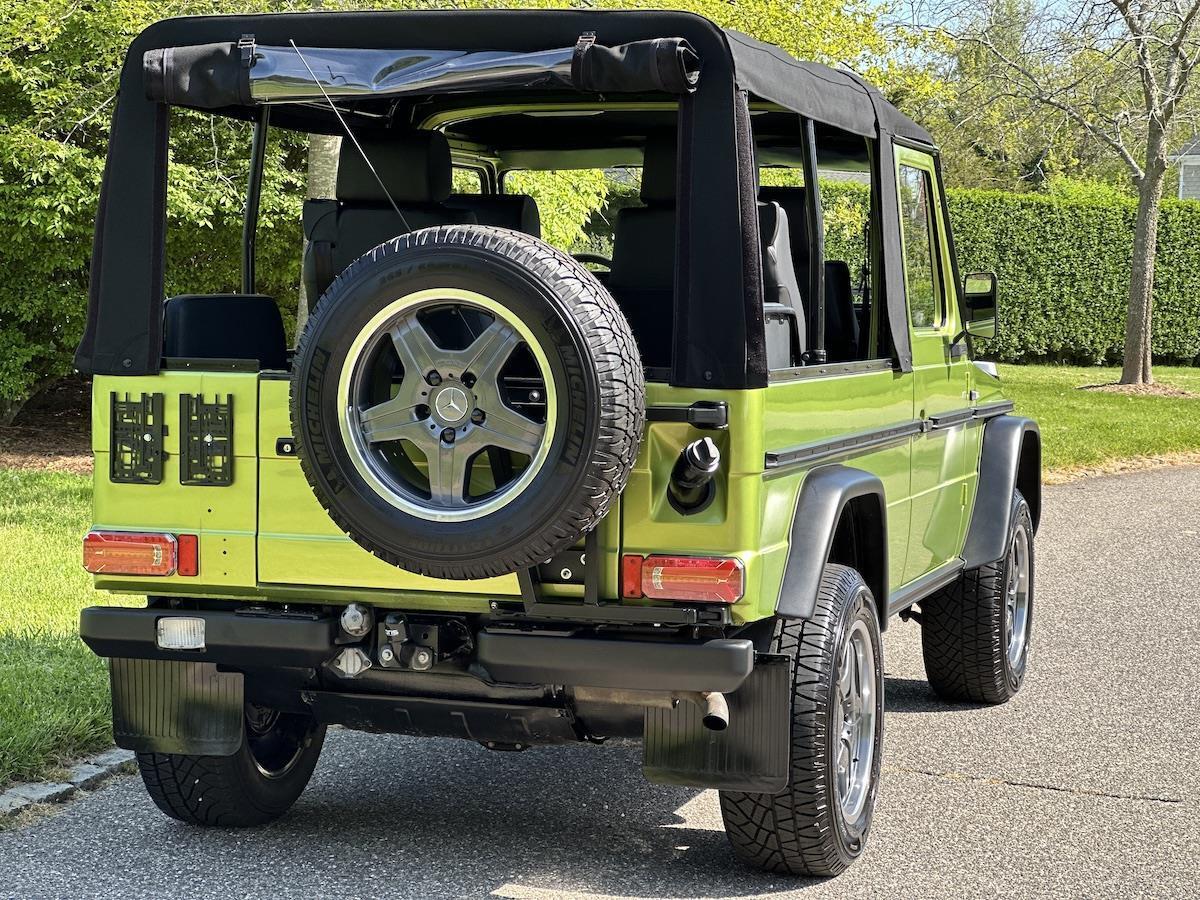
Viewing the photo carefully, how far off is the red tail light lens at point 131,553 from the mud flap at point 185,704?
0.32m

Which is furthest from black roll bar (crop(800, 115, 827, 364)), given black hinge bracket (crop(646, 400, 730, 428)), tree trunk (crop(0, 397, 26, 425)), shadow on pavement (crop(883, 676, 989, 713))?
tree trunk (crop(0, 397, 26, 425))

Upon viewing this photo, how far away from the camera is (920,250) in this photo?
5.94m

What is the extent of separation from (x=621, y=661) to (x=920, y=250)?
2.58 m

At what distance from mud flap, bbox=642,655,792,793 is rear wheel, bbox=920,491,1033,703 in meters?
2.58

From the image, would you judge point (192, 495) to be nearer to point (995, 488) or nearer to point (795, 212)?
point (795, 212)

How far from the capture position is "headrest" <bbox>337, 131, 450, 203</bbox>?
498 centimetres

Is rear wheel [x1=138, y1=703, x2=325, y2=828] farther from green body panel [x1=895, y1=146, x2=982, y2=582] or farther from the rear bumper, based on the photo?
green body panel [x1=895, y1=146, x2=982, y2=582]

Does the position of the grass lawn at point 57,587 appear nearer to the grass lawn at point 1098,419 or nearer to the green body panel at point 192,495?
the grass lawn at point 1098,419

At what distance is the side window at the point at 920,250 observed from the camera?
570 cm

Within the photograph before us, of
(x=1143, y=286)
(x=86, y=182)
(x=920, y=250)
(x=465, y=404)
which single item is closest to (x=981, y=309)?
(x=920, y=250)

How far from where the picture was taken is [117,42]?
42.5 feet

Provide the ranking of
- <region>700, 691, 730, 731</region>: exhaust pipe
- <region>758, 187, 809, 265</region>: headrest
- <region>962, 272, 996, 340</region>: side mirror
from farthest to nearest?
<region>962, 272, 996, 340</region>: side mirror < <region>758, 187, 809, 265</region>: headrest < <region>700, 691, 730, 731</region>: exhaust pipe

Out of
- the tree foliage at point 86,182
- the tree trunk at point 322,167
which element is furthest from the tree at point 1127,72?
the tree trunk at point 322,167

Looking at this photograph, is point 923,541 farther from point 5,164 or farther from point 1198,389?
point 1198,389
